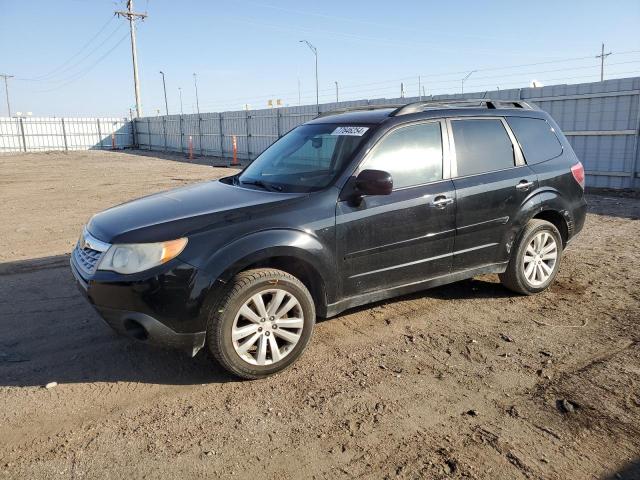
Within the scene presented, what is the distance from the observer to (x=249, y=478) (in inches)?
107

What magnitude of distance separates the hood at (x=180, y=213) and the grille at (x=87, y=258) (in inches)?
5.0

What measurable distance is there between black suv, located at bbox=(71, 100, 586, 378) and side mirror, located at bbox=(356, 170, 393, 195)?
1 centimetres

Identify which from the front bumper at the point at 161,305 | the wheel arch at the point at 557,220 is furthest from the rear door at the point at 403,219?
the wheel arch at the point at 557,220

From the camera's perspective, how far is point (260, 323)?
3654 mm

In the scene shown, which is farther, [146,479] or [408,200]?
[408,200]

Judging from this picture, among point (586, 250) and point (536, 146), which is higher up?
point (536, 146)

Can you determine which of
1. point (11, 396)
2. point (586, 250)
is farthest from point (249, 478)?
point (586, 250)

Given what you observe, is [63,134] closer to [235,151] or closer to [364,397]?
[235,151]

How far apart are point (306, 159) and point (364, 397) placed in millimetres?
2121

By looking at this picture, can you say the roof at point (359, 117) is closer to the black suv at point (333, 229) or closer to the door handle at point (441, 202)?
the black suv at point (333, 229)

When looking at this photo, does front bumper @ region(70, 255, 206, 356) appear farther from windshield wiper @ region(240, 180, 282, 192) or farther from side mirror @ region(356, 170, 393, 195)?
side mirror @ region(356, 170, 393, 195)

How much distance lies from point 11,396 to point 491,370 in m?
3.33

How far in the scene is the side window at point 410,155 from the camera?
4273 mm

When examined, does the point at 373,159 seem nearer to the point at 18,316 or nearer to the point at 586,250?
the point at 18,316
